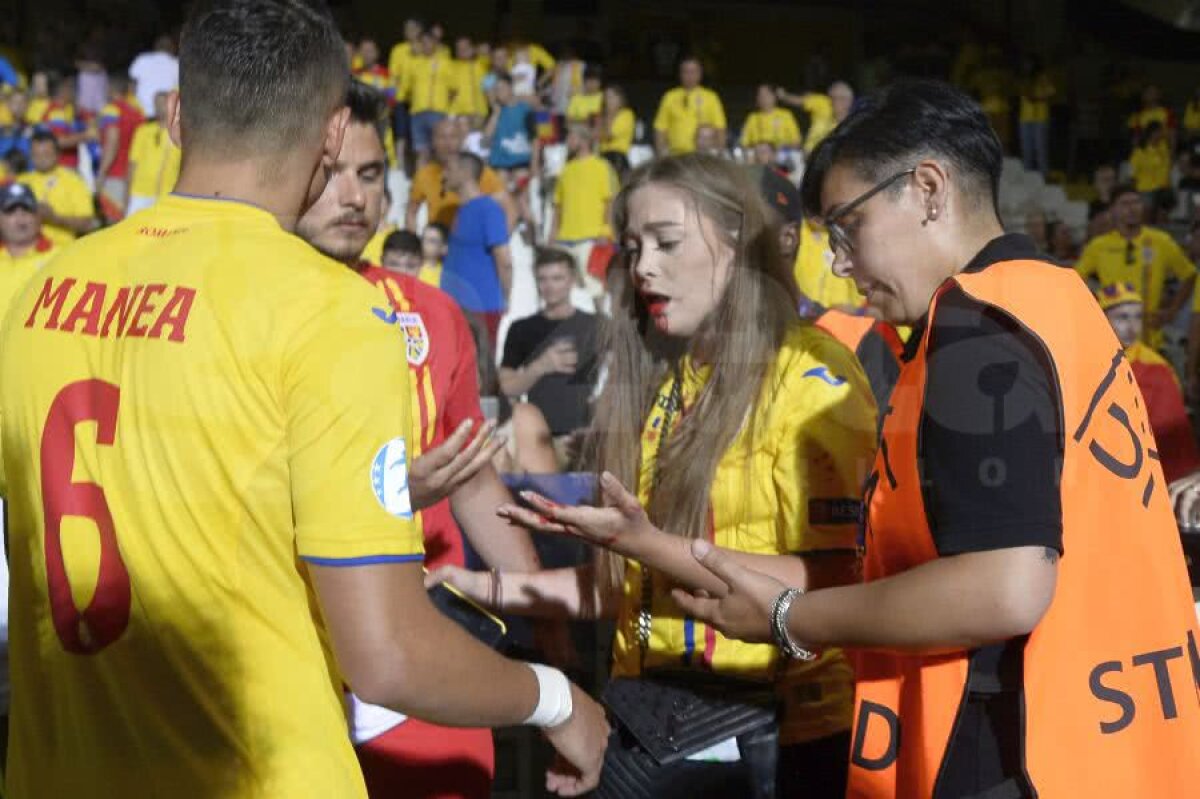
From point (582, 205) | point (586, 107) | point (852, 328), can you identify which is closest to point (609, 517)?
point (852, 328)

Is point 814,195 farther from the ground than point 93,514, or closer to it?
farther from the ground

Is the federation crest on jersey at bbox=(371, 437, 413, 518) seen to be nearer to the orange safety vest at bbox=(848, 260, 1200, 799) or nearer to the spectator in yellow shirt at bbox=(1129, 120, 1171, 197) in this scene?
the orange safety vest at bbox=(848, 260, 1200, 799)

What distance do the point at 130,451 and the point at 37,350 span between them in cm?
22

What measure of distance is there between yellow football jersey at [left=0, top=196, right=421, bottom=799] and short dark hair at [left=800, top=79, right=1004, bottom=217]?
31.8 inches

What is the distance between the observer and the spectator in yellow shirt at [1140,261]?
10875 millimetres

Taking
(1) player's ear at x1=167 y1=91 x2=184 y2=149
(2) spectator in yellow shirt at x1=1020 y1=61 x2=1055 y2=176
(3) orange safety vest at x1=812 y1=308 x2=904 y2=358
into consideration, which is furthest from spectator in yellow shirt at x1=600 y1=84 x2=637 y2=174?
(1) player's ear at x1=167 y1=91 x2=184 y2=149

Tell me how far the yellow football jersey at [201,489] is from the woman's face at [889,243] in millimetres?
767

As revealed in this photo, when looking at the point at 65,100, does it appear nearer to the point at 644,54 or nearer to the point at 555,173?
the point at 555,173

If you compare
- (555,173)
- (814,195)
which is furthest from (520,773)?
(555,173)

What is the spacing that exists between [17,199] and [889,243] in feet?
26.2

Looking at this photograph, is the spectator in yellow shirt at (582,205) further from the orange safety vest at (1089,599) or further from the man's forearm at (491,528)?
the orange safety vest at (1089,599)

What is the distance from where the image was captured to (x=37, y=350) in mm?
1817

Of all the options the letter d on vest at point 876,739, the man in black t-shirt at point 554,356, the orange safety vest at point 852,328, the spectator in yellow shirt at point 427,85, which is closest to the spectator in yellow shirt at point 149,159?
the spectator in yellow shirt at point 427,85

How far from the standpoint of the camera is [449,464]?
7.59ft
